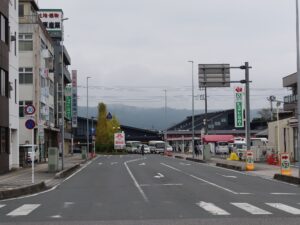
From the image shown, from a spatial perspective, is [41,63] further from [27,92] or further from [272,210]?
[272,210]

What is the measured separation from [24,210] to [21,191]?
5.44m

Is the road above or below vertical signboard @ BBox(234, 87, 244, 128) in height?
below

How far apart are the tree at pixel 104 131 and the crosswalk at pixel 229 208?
284ft

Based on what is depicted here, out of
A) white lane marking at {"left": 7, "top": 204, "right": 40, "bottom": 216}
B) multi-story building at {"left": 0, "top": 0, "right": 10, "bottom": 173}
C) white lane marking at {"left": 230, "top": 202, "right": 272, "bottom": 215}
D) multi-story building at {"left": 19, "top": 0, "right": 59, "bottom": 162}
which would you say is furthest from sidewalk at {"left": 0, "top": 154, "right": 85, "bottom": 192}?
multi-story building at {"left": 19, "top": 0, "right": 59, "bottom": 162}

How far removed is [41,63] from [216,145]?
131ft

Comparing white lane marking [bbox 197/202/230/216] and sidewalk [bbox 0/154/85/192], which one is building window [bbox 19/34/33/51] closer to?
sidewalk [bbox 0/154/85/192]

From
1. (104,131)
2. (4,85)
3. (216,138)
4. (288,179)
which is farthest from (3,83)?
(104,131)

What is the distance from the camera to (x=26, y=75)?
54.3 m

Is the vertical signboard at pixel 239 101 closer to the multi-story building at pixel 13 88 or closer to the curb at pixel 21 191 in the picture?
the multi-story building at pixel 13 88

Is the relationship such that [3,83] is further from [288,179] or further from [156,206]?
[156,206]

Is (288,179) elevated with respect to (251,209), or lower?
lower

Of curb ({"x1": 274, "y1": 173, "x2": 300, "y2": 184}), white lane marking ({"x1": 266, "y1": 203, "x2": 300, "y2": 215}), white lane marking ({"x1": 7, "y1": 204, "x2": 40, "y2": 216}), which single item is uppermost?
white lane marking ({"x1": 7, "y1": 204, "x2": 40, "y2": 216})

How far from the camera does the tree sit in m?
103

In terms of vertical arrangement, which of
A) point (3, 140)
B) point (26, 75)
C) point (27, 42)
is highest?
point (27, 42)
